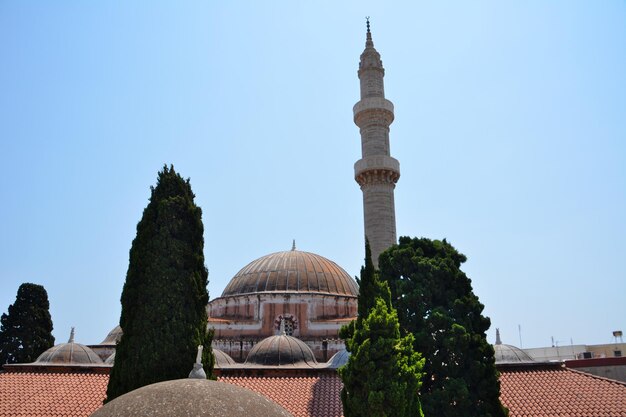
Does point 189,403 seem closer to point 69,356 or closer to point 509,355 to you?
point 509,355

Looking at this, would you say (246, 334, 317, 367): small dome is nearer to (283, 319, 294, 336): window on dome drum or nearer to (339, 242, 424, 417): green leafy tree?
(283, 319, 294, 336): window on dome drum

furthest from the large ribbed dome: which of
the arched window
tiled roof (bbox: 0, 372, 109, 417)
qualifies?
tiled roof (bbox: 0, 372, 109, 417)

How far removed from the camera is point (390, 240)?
2736cm

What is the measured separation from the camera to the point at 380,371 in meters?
12.5

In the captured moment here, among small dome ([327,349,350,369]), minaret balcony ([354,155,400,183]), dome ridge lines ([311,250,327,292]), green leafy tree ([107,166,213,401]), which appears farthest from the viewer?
dome ridge lines ([311,250,327,292])

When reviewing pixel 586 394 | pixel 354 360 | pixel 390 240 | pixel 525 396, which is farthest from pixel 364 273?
pixel 390 240

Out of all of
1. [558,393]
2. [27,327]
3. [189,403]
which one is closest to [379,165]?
[558,393]

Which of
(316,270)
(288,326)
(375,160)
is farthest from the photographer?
(316,270)

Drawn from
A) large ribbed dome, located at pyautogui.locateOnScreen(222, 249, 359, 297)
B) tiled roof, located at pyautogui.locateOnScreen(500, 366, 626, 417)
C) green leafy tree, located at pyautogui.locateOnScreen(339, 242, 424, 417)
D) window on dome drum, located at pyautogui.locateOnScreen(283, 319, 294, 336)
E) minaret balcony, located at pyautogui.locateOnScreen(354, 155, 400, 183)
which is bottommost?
tiled roof, located at pyautogui.locateOnScreen(500, 366, 626, 417)

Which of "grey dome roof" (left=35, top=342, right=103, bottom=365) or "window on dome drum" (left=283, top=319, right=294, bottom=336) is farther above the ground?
"window on dome drum" (left=283, top=319, right=294, bottom=336)

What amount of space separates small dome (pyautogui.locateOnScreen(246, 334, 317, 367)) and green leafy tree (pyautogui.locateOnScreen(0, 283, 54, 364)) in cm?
1475

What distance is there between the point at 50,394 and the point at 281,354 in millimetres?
8554

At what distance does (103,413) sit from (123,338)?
879 cm

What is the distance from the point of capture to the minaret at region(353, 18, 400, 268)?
2759 centimetres
